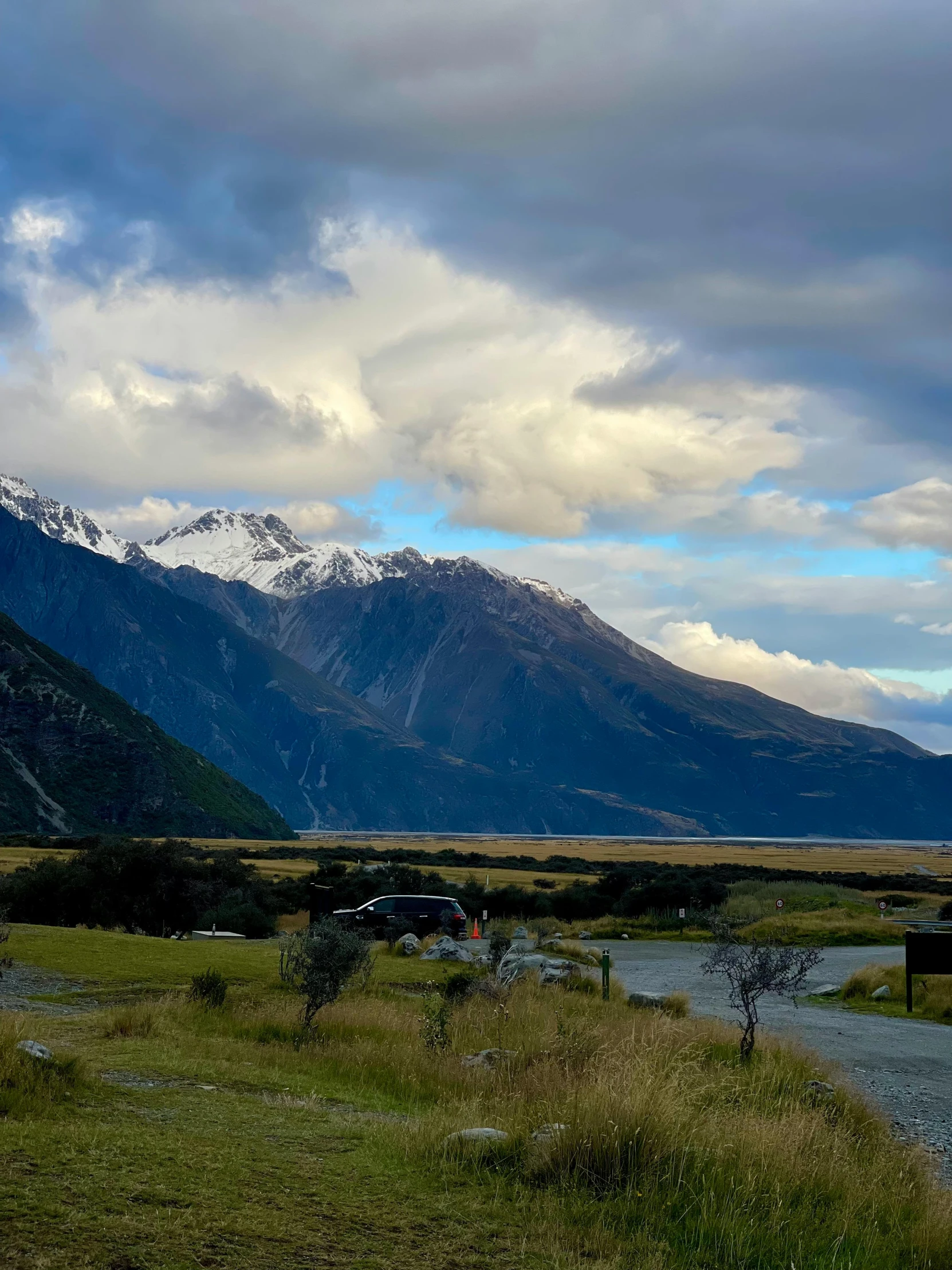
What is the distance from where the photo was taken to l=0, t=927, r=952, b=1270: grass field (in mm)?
7309

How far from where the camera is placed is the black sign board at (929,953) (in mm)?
23641

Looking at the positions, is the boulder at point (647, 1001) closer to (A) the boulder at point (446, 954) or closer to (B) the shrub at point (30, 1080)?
(A) the boulder at point (446, 954)

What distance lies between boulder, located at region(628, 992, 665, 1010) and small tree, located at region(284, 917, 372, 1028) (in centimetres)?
661

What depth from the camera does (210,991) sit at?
59.0 feet

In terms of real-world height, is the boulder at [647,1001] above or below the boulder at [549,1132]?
below

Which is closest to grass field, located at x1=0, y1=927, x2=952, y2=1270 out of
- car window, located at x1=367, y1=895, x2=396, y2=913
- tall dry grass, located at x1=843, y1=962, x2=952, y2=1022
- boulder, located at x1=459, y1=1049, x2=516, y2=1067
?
boulder, located at x1=459, y1=1049, x2=516, y2=1067

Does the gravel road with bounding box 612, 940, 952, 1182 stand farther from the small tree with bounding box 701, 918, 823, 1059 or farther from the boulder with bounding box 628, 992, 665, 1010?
the small tree with bounding box 701, 918, 823, 1059

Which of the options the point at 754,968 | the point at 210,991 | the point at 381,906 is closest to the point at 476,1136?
the point at 754,968

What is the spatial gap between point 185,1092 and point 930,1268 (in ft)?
22.4

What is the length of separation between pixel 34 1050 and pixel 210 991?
7.52 meters

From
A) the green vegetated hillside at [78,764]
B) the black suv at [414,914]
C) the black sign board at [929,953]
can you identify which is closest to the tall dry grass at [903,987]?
the black sign board at [929,953]

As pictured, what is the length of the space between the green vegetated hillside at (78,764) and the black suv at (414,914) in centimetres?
8483

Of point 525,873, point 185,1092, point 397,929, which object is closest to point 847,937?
point 397,929

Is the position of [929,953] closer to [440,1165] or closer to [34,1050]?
[440,1165]
